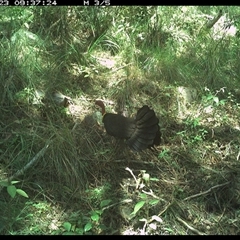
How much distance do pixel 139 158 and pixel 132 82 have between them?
875mm

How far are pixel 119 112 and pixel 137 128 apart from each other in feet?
1.40

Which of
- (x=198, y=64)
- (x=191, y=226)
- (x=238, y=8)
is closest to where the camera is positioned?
(x=191, y=226)

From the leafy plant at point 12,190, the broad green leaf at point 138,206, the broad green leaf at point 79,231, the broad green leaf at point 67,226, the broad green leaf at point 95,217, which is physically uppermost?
the leafy plant at point 12,190

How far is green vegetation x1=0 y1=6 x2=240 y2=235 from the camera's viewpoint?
2.51 metres

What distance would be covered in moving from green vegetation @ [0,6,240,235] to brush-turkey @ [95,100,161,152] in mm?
117

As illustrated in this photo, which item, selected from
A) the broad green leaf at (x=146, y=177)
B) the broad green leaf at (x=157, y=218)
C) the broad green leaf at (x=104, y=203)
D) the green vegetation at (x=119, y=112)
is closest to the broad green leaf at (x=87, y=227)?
the green vegetation at (x=119, y=112)

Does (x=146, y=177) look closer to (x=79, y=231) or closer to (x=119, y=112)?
(x=79, y=231)

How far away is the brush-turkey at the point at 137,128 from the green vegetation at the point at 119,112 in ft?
0.38

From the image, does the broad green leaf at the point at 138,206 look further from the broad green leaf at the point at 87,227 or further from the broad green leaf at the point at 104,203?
the broad green leaf at the point at 87,227

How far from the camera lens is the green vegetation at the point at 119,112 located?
2.51m

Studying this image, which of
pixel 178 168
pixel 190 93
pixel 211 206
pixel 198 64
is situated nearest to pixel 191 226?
pixel 211 206

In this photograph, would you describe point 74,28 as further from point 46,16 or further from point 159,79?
point 159,79

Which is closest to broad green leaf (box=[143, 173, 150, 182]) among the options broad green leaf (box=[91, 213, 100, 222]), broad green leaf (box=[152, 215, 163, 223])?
broad green leaf (box=[152, 215, 163, 223])

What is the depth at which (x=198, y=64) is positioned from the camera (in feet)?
12.4
